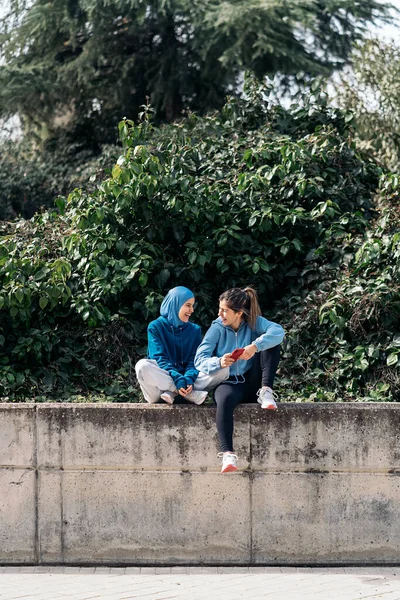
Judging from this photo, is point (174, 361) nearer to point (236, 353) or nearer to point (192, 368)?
point (192, 368)

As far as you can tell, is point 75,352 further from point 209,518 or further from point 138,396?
point 209,518

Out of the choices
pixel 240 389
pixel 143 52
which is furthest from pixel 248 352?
pixel 143 52

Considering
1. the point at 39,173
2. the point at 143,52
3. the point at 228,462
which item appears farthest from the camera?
the point at 143,52

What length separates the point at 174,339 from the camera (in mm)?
5875

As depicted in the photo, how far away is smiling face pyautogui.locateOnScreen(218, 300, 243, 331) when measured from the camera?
579cm

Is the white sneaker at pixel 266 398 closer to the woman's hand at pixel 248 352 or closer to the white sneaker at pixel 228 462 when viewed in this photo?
the woman's hand at pixel 248 352

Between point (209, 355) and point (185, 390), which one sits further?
point (209, 355)

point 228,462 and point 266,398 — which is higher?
point 266,398

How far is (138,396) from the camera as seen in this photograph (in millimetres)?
7203

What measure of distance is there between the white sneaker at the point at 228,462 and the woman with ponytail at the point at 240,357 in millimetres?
18
